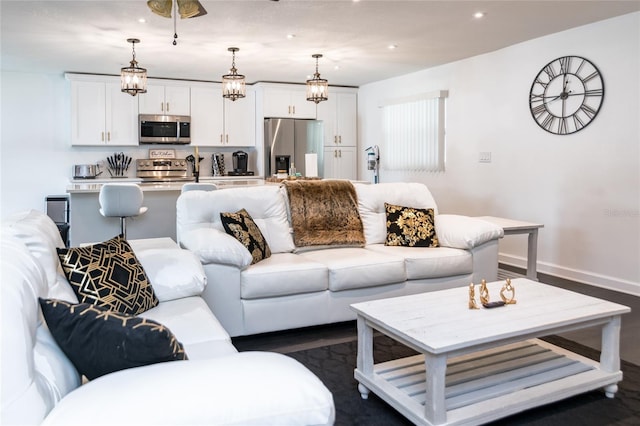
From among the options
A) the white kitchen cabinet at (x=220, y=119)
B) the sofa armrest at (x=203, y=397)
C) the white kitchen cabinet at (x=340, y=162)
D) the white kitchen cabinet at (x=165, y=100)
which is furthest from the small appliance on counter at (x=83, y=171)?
the sofa armrest at (x=203, y=397)

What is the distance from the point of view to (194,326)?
211 cm

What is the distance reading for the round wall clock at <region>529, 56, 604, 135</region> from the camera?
4656mm

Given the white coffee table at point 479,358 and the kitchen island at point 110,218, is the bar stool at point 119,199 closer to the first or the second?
the kitchen island at point 110,218

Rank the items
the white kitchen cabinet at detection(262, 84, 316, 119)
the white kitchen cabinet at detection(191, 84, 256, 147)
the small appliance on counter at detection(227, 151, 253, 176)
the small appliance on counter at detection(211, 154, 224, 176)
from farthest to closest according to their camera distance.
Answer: the small appliance on counter at detection(211, 154, 224, 176)
the small appliance on counter at detection(227, 151, 253, 176)
the white kitchen cabinet at detection(262, 84, 316, 119)
the white kitchen cabinet at detection(191, 84, 256, 147)

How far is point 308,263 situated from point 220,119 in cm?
504

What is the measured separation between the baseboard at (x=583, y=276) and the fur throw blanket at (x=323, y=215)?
2.35 metres

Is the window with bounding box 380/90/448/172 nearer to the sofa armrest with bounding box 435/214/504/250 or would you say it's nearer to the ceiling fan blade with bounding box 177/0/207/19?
the sofa armrest with bounding box 435/214/504/250

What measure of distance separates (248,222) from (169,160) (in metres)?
4.73

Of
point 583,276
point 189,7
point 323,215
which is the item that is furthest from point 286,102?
point 583,276

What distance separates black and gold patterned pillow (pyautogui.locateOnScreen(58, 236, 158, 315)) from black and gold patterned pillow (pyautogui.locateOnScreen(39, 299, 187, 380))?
0.70 meters

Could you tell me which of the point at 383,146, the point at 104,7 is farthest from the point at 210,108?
the point at 104,7

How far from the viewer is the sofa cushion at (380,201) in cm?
417

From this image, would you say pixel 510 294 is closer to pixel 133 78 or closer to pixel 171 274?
pixel 171 274

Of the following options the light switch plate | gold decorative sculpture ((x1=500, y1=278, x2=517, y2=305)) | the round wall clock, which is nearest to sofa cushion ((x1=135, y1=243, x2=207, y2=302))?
gold decorative sculpture ((x1=500, y1=278, x2=517, y2=305))
